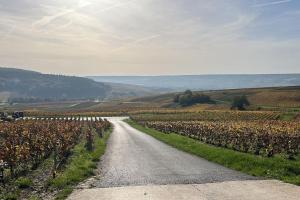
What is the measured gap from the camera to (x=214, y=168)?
22.8 metres

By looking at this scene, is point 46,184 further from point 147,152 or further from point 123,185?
point 147,152

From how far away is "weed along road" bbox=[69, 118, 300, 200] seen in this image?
1585 centimetres

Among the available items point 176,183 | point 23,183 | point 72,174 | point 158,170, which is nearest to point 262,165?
point 158,170

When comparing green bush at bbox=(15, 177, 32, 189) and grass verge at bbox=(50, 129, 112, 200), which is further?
green bush at bbox=(15, 177, 32, 189)

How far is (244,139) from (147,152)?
7.81m

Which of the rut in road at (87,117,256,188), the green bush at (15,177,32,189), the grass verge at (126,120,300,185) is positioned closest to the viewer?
the green bush at (15,177,32,189)

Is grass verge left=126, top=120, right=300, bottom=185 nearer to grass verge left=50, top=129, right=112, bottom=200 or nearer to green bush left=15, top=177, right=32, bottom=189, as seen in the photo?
grass verge left=50, top=129, right=112, bottom=200

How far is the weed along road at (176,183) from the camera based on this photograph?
15.9m

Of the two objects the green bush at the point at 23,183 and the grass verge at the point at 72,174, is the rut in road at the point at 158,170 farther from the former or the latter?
the green bush at the point at 23,183

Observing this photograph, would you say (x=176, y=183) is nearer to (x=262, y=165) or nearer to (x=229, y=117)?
(x=262, y=165)

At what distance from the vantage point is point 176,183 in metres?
18.3

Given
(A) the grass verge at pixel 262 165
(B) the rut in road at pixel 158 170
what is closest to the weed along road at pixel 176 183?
(B) the rut in road at pixel 158 170

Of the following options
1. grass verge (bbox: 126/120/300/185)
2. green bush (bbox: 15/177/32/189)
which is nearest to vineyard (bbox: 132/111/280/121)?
grass verge (bbox: 126/120/300/185)

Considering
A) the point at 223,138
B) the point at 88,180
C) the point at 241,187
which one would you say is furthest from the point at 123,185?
the point at 223,138
